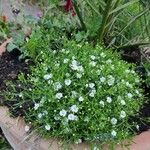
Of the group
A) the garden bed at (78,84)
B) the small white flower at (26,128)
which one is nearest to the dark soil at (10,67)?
the garden bed at (78,84)

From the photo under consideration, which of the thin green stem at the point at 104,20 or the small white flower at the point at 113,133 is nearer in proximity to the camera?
the small white flower at the point at 113,133

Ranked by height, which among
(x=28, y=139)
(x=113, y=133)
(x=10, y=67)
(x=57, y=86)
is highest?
(x=10, y=67)

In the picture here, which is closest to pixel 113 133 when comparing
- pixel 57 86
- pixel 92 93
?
pixel 92 93

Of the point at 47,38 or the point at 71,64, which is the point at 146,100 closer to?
the point at 71,64

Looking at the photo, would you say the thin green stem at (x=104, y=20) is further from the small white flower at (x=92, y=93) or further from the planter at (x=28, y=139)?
the planter at (x=28, y=139)

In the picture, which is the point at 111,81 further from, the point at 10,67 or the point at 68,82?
the point at 10,67

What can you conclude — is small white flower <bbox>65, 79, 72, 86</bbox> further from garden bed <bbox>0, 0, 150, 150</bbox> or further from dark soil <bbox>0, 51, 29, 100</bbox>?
dark soil <bbox>0, 51, 29, 100</bbox>
